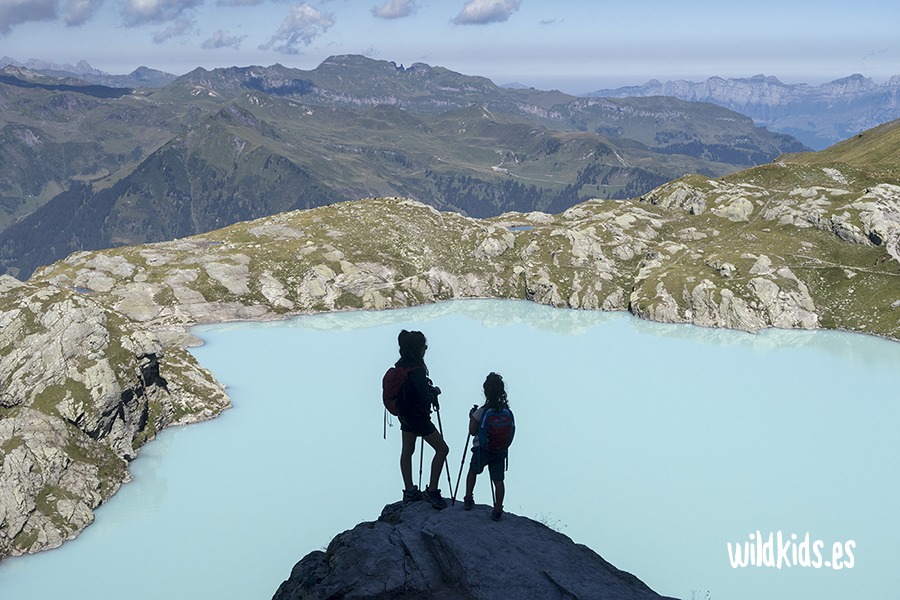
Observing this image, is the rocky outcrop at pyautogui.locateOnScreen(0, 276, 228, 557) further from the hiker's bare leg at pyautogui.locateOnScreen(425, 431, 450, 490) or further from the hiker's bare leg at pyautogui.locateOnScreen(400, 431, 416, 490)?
the hiker's bare leg at pyautogui.locateOnScreen(425, 431, 450, 490)

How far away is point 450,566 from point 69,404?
5229cm

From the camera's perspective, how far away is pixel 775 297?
116375 millimetres

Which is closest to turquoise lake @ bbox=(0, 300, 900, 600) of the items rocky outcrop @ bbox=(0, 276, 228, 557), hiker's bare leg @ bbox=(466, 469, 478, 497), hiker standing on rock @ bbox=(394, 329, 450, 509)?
hiker's bare leg @ bbox=(466, 469, 478, 497)

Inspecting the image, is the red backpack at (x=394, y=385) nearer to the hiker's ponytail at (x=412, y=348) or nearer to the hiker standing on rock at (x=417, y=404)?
the hiker standing on rock at (x=417, y=404)

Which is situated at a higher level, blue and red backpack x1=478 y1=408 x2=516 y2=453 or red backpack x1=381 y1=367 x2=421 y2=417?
red backpack x1=381 y1=367 x2=421 y2=417

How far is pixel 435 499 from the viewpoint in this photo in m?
23.1

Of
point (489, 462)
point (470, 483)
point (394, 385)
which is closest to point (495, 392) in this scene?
point (489, 462)

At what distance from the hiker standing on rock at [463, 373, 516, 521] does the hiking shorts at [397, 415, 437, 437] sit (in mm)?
1502

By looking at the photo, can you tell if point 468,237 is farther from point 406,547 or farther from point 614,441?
point 406,547

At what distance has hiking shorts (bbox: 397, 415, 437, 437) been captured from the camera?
2297 centimetres

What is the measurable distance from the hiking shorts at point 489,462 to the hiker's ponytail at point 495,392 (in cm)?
197

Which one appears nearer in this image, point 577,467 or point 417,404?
point 417,404

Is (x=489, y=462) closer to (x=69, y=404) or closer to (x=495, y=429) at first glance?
(x=495, y=429)

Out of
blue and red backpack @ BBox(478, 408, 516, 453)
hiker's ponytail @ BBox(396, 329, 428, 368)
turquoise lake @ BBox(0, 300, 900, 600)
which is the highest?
hiker's ponytail @ BBox(396, 329, 428, 368)
